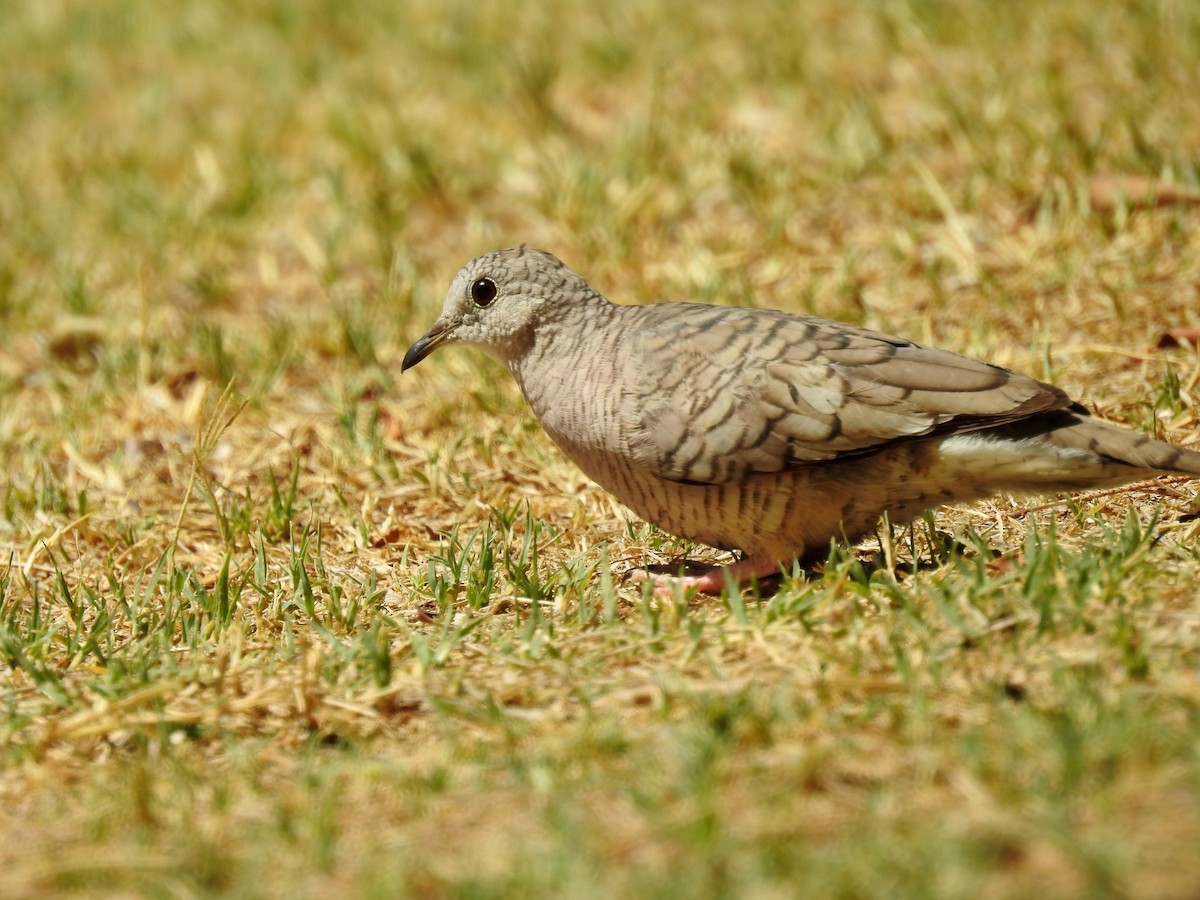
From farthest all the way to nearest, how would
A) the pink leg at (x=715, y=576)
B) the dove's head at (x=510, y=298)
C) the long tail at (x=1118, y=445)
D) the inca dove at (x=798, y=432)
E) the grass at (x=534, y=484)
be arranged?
the dove's head at (x=510, y=298) < the pink leg at (x=715, y=576) < the inca dove at (x=798, y=432) < the long tail at (x=1118, y=445) < the grass at (x=534, y=484)

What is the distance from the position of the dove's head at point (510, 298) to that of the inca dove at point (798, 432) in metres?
0.27

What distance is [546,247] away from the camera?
6.83 m

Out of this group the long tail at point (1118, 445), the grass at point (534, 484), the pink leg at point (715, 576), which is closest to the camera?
the grass at point (534, 484)

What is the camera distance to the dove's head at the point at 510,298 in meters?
4.40

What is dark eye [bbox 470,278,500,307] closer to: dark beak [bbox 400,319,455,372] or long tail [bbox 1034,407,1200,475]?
dark beak [bbox 400,319,455,372]

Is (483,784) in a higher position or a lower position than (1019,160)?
lower

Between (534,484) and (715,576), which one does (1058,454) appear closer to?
(715,576)

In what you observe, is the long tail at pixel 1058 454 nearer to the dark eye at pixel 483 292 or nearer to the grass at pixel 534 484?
the grass at pixel 534 484

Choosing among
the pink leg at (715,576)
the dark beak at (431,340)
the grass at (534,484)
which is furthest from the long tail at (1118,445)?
the dark beak at (431,340)

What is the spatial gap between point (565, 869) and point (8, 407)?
13.8 feet

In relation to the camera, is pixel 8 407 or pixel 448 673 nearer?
pixel 448 673

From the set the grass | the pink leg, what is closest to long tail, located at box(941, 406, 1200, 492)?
the grass

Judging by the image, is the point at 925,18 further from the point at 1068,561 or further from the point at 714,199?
the point at 1068,561

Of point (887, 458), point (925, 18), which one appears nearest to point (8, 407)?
point (887, 458)
